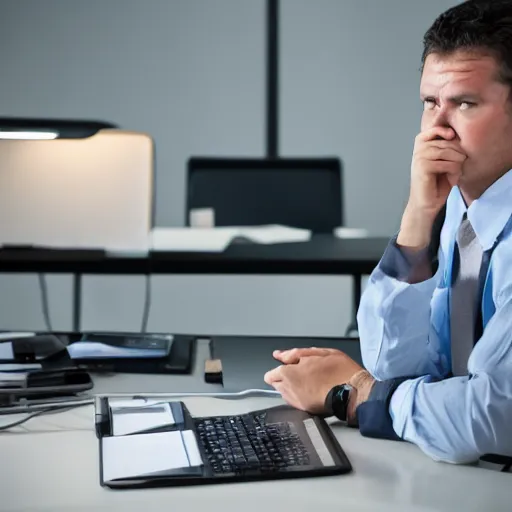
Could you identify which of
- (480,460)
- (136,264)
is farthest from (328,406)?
(136,264)

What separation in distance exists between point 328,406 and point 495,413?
275 millimetres

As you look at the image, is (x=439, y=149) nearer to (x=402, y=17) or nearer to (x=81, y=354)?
(x=81, y=354)

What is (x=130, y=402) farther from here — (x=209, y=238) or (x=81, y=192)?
(x=209, y=238)

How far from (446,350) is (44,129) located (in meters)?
0.93

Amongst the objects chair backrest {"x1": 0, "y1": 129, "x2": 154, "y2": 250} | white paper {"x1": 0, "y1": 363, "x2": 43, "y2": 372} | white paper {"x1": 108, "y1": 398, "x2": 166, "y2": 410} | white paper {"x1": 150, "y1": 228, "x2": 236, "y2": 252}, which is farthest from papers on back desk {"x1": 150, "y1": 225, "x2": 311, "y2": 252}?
white paper {"x1": 108, "y1": 398, "x2": 166, "y2": 410}

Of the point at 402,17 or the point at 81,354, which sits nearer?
the point at 81,354

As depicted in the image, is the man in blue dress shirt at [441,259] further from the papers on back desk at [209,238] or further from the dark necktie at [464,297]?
the papers on back desk at [209,238]

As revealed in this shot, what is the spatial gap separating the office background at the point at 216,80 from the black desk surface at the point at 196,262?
2.63m

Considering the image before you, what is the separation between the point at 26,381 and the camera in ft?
4.43

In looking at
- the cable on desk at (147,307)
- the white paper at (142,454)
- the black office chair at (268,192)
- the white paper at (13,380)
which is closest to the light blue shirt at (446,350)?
the white paper at (142,454)

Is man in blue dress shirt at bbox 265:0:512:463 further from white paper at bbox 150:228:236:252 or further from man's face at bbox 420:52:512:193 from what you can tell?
white paper at bbox 150:228:236:252

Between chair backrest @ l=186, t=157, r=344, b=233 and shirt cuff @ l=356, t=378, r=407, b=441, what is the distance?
252 cm

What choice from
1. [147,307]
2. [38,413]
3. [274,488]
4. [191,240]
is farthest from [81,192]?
[147,307]

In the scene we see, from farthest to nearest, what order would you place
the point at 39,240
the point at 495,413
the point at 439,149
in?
1. the point at 39,240
2. the point at 439,149
3. the point at 495,413
